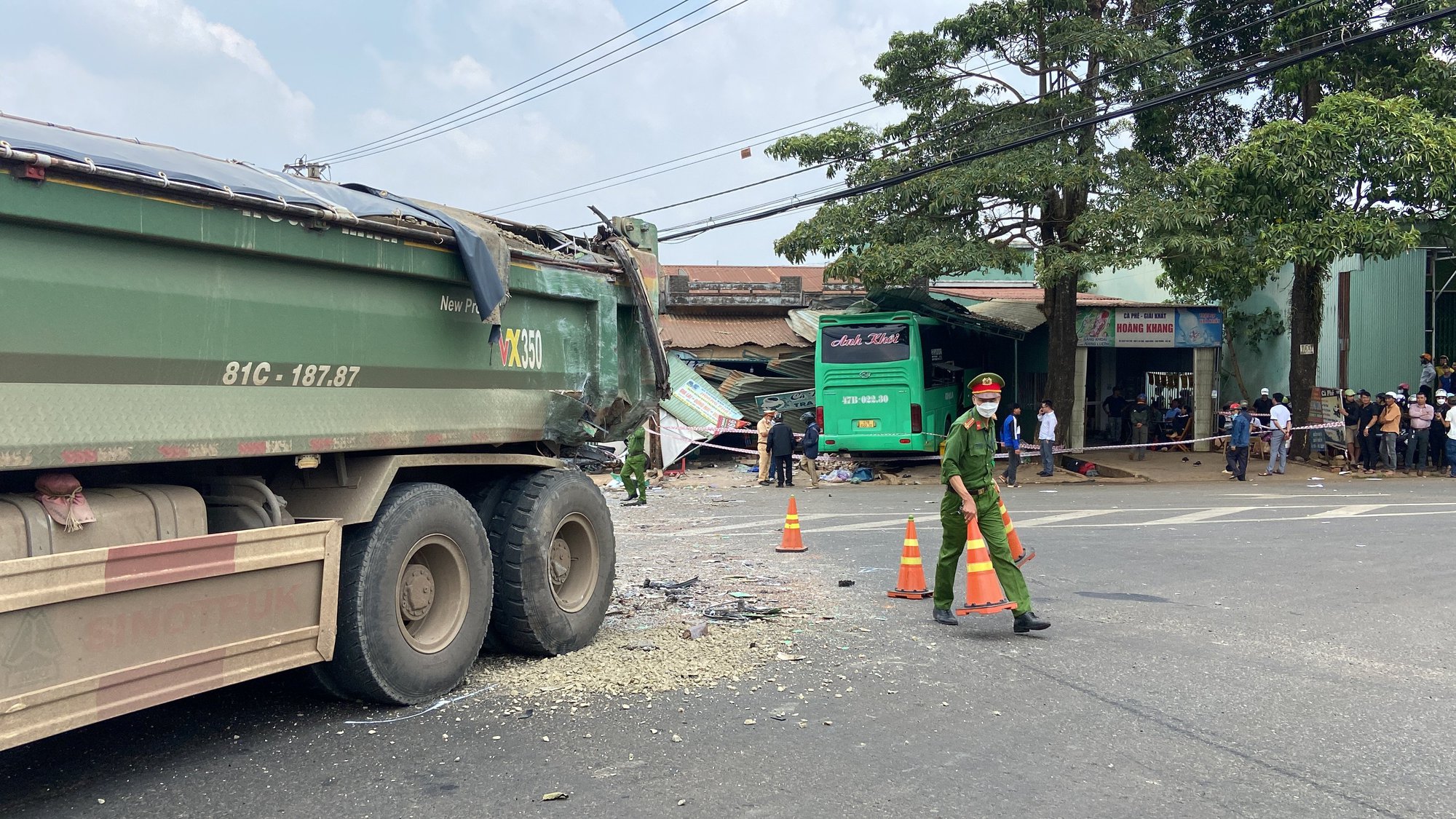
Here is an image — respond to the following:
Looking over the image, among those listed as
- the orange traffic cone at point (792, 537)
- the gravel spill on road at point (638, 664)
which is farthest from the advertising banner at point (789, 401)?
the gravel spill on road at point (638, 664)

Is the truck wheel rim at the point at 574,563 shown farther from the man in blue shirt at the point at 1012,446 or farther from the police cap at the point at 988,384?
the man in blue shirt at the point at 1012,446

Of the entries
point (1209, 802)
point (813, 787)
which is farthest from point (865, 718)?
point (1209, 802)

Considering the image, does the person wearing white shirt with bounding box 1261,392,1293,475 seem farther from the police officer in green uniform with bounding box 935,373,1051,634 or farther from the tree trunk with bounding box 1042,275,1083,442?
the police officer in green uniform with bounding box 935,373,1051,634

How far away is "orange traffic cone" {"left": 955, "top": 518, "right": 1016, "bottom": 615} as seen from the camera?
7723mm

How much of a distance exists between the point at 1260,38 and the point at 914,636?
67.9 ft

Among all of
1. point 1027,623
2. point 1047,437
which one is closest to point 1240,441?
point 1047,437

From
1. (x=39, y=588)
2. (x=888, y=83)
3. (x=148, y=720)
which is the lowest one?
(x=148, y=720)

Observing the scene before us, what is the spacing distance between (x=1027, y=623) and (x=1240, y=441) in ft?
51.4

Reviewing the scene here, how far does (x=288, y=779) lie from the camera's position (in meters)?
4.77

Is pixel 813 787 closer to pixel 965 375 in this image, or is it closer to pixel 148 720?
pixel 148 720

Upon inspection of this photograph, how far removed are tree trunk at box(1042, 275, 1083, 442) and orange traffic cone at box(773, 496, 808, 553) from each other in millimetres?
13023

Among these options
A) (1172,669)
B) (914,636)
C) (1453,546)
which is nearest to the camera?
(1172,669)

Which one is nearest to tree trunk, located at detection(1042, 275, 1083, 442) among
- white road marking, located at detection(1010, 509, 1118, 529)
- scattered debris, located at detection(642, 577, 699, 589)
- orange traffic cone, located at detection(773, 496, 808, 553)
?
white road marking, located at detection(1010, 509, 1118, 529)

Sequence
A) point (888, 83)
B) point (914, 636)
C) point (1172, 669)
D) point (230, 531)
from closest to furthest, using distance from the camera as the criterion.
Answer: point (230, 531)
point (1172, 669)
point (914, 636)
point (888, 83)
